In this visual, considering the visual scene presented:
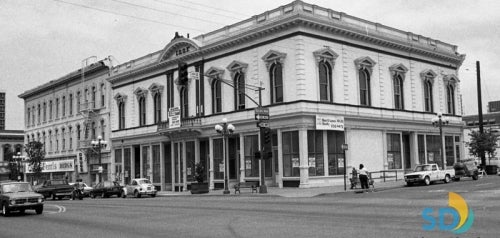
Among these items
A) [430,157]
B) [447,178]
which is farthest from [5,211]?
[430,157]

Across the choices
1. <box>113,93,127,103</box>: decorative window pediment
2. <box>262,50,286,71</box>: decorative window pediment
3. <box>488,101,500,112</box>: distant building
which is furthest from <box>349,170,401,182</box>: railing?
<box>488,101,500,112</box>: distant building

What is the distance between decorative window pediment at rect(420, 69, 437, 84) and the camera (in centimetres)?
4781

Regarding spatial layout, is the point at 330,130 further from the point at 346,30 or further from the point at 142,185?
the point at 142,185

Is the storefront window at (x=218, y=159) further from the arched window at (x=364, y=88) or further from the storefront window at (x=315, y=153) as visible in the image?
the arched window at (x=364, y=88)

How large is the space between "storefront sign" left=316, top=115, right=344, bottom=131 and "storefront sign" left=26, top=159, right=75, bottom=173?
39.2 metres

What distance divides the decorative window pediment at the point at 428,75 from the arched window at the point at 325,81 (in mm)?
12921

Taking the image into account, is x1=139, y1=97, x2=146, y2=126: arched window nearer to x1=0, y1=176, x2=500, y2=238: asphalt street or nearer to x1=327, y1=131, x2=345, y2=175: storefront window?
x1=327, y1=131, x2=345, y2=175: storefront window

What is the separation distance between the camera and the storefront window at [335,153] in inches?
1512

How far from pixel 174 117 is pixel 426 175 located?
2206cm

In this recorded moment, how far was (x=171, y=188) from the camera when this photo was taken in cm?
4931

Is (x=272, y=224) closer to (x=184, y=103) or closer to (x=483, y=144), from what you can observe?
(x=184, y=103)

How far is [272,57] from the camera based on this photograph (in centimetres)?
3888

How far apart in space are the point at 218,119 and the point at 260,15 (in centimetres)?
926

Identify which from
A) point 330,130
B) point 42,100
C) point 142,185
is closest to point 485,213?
point 330,130
